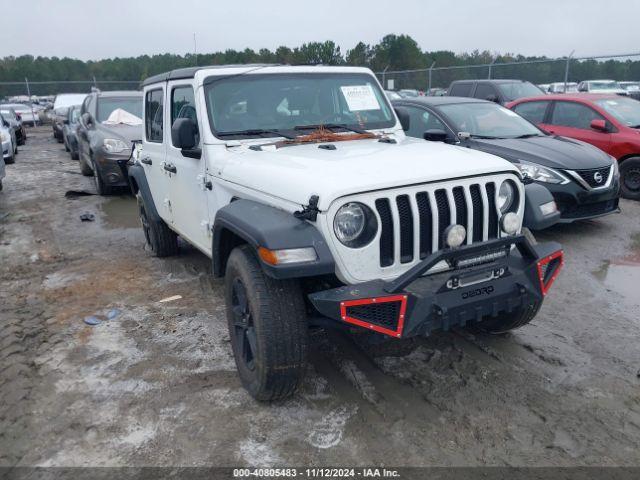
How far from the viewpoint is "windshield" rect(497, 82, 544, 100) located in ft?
41.9

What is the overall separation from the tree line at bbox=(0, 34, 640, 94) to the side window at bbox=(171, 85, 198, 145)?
3.16ft

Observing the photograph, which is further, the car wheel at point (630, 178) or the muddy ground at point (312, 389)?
the car wheel at point (630, 178)

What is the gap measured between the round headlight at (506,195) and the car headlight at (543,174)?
133 inches

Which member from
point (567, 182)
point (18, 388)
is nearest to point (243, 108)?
point (18, 388)

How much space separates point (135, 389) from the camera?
3.56 metres

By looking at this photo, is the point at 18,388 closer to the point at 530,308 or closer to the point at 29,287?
the point at 29,287

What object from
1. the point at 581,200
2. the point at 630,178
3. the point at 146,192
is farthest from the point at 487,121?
the point at 146,192

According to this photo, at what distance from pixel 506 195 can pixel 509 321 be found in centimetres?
104

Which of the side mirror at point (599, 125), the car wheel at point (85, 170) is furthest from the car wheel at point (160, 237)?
the side mirror at point (599, 125)

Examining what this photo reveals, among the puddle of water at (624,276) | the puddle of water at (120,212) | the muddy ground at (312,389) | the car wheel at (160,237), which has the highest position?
the car wheel at (160,237)

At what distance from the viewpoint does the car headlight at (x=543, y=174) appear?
6547mm

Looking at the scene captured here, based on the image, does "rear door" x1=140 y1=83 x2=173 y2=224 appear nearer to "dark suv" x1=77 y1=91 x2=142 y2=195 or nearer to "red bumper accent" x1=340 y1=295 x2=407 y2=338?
"red bumper accent" x1=340 y1=295 x2=407 y2=338

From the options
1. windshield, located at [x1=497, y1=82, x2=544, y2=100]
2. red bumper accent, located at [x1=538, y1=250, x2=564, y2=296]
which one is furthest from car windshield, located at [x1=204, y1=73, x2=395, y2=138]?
windshield, located at [x1=497, y1=82, x2=544, y2=100]

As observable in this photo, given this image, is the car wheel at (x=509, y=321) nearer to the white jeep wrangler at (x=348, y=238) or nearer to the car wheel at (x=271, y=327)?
the white jeep wrangler at (x=348, y=238)
